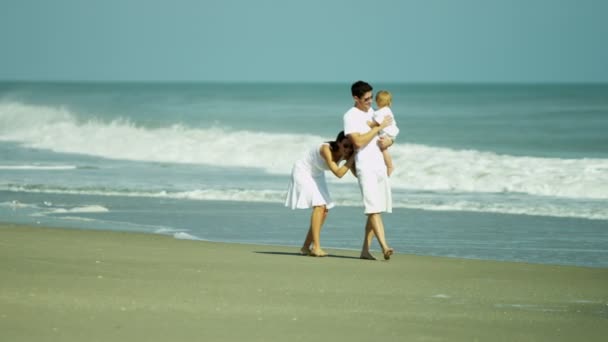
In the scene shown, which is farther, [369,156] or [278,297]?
[369,156]

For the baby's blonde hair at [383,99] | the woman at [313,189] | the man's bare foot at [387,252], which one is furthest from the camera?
the woman at [313,189]

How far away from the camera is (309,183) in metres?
9.99

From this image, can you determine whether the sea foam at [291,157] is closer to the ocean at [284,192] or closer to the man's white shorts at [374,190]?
the ocean at [284,192]

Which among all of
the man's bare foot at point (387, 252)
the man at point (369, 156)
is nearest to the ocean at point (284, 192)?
the man's bare foot at point (387, 252)

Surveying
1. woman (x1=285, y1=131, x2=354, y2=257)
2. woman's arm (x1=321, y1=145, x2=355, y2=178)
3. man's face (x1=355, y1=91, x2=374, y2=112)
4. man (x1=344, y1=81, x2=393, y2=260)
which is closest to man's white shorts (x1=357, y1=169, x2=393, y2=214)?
man (x1=344, y1=81, x2=393, y2=260)

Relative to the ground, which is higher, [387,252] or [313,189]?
[313,189]

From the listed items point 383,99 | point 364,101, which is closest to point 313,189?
point 364,101

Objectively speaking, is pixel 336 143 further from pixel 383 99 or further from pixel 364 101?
pixel 383 99

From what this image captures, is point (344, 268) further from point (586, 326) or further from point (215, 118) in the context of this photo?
point (215, 118)

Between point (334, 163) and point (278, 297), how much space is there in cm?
268

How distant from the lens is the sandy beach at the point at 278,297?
6.16 meters

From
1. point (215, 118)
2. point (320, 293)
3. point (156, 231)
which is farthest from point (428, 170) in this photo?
point (215, 118)

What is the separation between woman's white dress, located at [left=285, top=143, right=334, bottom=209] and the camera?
9953 millimetres

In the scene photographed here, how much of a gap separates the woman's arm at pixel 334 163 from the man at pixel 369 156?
121 millimetres
